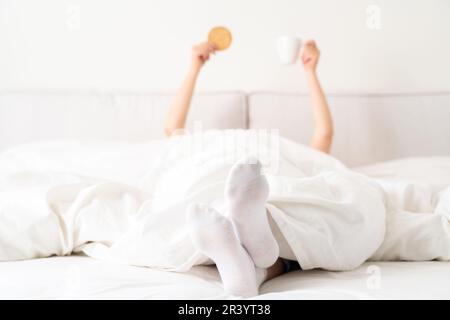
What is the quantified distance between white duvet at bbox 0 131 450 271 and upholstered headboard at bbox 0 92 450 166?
1.98 ft

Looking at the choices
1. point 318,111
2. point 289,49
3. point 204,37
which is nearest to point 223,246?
point 318,111

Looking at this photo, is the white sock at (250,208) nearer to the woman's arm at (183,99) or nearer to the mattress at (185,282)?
the mattress at (185,282)

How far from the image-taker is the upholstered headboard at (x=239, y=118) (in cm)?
210

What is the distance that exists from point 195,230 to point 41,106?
4.30ft

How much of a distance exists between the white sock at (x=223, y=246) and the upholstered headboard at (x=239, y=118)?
1.13 metres

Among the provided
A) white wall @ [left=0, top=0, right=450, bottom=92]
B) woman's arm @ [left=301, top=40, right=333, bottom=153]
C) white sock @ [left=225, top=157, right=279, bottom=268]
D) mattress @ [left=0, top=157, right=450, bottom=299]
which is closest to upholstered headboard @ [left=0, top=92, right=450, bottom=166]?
woman's arm @ [left=301, top=40, right=333, bottom=153]

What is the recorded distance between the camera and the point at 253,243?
103 cm

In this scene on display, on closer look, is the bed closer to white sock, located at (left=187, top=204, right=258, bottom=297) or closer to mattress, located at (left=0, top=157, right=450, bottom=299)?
mattress, located at (left=0, top=157, right=450, bottom=299)

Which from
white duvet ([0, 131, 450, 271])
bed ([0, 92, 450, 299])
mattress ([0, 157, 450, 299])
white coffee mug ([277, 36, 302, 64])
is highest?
white coffee mug ([277, 36, 302, 64])

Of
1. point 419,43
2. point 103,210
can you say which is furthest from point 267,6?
point 103,210

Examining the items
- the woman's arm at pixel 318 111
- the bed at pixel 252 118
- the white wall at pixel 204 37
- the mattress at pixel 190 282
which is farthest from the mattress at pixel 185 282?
the white wall at pixel 204 37

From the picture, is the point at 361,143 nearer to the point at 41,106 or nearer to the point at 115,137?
the point at 115,137

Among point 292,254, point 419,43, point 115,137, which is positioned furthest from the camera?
point 419,43

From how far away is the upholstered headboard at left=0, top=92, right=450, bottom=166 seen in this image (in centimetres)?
210
